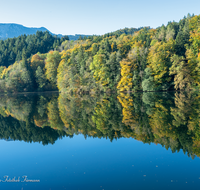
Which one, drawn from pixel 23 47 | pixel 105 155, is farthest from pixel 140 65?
pixel 23 47

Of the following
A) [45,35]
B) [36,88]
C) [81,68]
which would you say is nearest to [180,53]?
[81,68]

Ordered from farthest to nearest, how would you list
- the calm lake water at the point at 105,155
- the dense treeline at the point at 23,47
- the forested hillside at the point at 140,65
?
the dense treeline at the point at 23,47 < the forested hillside at the point at 140,65 < the calm lake water at the point at 105,155

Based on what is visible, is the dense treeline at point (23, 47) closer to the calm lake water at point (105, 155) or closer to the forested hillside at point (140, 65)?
the forested hillside at point (140, 65)

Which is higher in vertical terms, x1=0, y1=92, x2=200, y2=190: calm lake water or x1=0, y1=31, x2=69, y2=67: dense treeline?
x1=0, y1=31, x2=69, y2=67: dense treeline

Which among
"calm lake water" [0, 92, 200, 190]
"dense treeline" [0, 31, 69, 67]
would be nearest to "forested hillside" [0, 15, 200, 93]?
"calm lake water" [0, 92, 200, 190]

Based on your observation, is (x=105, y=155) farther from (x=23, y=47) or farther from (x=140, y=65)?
(x=23, y=47)

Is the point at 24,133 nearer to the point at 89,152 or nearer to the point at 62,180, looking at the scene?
the point at 89,152

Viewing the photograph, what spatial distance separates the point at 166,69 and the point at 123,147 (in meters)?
48.1

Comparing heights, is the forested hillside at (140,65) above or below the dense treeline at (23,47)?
below

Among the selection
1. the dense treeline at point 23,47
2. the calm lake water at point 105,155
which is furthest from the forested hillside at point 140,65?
the dense treeline at point 23,47

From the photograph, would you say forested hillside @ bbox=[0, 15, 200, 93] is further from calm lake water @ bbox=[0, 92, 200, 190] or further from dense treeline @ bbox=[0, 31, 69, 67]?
dense treeline @ bbox=[0, 31, 69, 67]

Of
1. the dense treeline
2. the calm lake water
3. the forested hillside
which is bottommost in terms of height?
the calm lake water

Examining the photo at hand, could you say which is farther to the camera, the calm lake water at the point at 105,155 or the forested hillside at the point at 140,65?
the forested hillside at the point at 140,65

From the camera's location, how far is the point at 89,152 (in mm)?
10648
